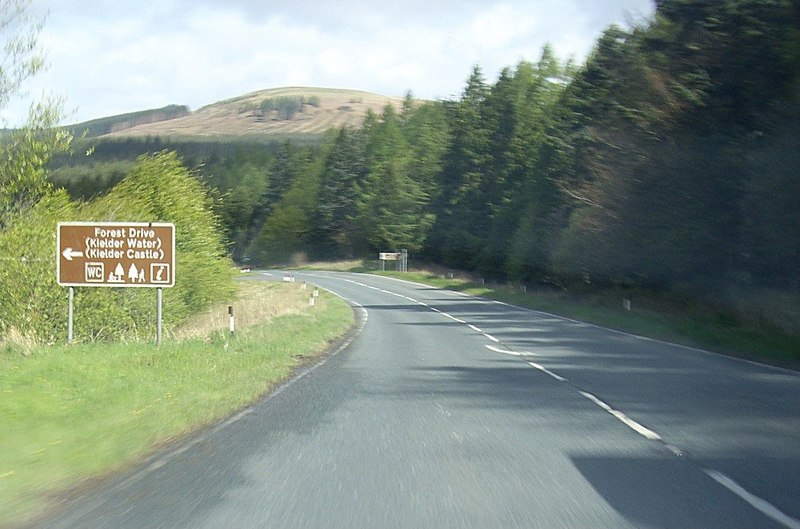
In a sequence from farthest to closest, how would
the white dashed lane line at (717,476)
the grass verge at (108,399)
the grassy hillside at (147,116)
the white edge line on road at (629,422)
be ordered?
the grassy hillside at (147,116) < the white edge line on road at (629,422) < the grass verge at (108,399) < the white dashed lane line at (717,476)

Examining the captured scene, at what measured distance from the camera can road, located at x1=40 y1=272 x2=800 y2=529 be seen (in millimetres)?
7070

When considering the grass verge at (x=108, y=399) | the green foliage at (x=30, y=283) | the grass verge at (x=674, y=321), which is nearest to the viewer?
the grass verge at (x=108, y=399)

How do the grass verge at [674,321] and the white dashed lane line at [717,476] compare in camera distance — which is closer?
the white dashed lane line at [717,476]

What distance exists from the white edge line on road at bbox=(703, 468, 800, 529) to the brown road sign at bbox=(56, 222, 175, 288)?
14.6 metres

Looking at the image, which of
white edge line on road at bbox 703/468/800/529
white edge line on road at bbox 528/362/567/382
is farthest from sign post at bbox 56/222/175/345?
white edge line on road at bbox 703/468/800/529

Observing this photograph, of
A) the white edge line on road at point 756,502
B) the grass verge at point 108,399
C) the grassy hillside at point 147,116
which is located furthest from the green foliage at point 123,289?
the grassy hillside at point 147,116

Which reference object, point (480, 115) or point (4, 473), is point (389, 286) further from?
point (4, 473)

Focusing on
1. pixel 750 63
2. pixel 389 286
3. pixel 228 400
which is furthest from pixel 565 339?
pixel 389 286

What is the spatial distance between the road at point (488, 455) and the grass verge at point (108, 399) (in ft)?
1.46

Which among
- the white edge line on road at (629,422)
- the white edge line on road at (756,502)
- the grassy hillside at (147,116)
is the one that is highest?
the grassy hillside at (147,116)

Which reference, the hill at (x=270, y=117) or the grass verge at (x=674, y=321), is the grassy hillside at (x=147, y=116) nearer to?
the hill at (x=270, y=117)

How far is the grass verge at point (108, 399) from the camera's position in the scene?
8312 millimetres

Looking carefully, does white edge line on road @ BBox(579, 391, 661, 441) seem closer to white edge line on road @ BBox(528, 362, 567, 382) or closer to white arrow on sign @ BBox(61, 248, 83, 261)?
white edge line on road @ BBox(528, 362, 567, 382)

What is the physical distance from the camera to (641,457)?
936 cm
